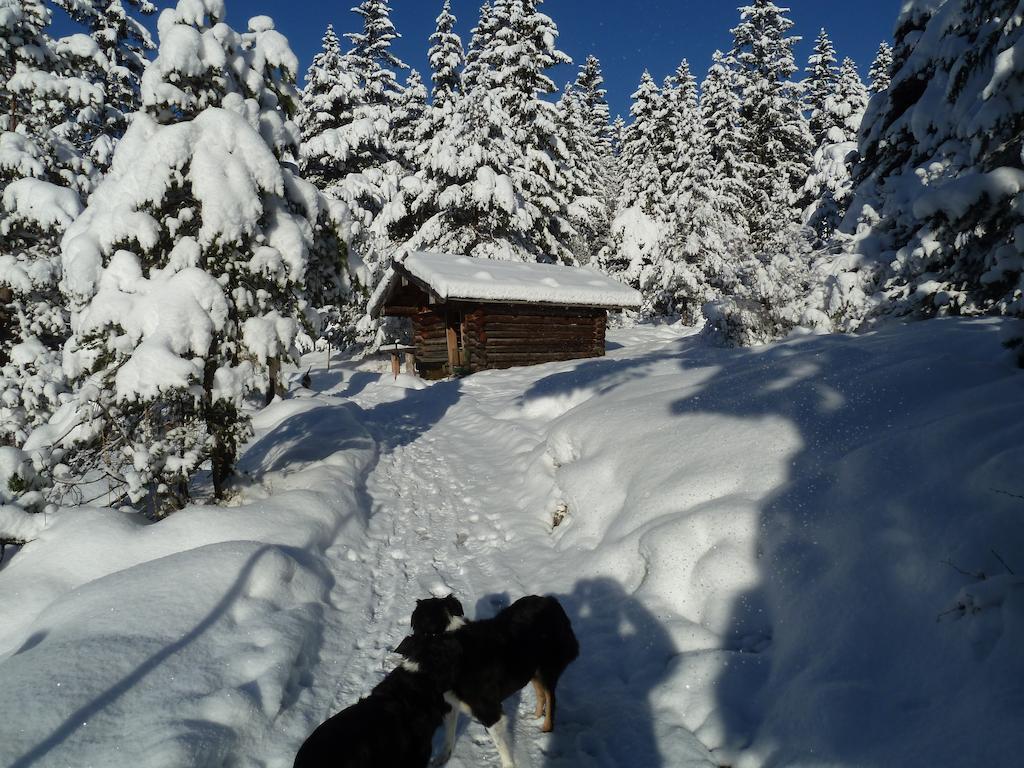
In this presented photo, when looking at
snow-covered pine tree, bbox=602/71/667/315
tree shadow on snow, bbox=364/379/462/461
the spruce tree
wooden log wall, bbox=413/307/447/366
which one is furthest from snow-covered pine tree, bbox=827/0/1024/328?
the spruce tree

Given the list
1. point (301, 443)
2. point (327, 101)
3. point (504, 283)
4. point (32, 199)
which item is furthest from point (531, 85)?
point (301, 443)

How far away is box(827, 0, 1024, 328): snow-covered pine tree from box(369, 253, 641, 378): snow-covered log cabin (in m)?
9.39

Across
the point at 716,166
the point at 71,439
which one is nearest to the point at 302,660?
the point at 71,439

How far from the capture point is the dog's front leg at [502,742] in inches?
121

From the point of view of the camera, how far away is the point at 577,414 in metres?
8.70

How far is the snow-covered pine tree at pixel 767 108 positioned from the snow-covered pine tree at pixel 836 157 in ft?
8.20

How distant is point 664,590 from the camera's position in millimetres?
4340

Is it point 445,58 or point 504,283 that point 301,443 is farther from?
point 445,58

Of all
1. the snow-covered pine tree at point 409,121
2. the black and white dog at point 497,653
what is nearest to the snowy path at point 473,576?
the black and white dog at point 497,653

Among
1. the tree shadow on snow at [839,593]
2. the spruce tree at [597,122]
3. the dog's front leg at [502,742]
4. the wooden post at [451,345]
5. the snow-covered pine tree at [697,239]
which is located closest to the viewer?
the tree shadow on snow at [839,593]

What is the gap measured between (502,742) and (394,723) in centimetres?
85

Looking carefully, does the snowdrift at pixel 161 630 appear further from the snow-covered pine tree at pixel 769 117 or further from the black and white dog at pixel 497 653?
the snow-covered pine tree at pixel 769 117

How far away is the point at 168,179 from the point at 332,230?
81.4 inches

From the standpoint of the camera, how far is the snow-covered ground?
270 centimetres
